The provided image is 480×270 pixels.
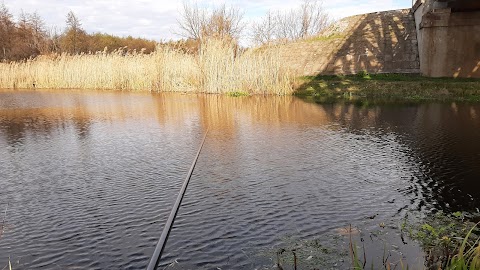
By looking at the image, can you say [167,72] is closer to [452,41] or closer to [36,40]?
[452,41]

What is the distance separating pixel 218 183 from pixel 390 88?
1293 cm

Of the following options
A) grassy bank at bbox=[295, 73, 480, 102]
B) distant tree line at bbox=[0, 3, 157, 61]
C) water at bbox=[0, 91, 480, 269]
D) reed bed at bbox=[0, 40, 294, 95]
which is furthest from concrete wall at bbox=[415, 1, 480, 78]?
distant tree line at bbox=[0, 3, 157, 61]

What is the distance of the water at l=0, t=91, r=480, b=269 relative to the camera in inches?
146

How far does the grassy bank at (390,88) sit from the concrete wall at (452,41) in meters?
0.79

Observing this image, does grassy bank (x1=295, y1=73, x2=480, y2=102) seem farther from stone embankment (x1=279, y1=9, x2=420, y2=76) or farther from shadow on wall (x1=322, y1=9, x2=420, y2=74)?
stone embankment (x1=279, y1=9, x2=420, y2=76)

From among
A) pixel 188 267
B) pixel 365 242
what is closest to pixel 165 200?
pixel 188 267

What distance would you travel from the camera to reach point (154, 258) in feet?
6.82

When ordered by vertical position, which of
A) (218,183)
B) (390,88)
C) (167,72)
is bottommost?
(218,183)

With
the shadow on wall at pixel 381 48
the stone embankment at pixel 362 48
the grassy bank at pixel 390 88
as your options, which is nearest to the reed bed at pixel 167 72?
the grassy bank at pixel 390 88

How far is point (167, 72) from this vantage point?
1848 centimetres

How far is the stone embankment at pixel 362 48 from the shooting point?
20.5 m

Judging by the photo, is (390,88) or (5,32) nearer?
(390,88)

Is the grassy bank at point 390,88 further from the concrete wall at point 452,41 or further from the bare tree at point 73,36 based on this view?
the bare tree at point 73,36

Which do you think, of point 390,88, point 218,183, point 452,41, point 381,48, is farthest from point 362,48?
point 218,183
